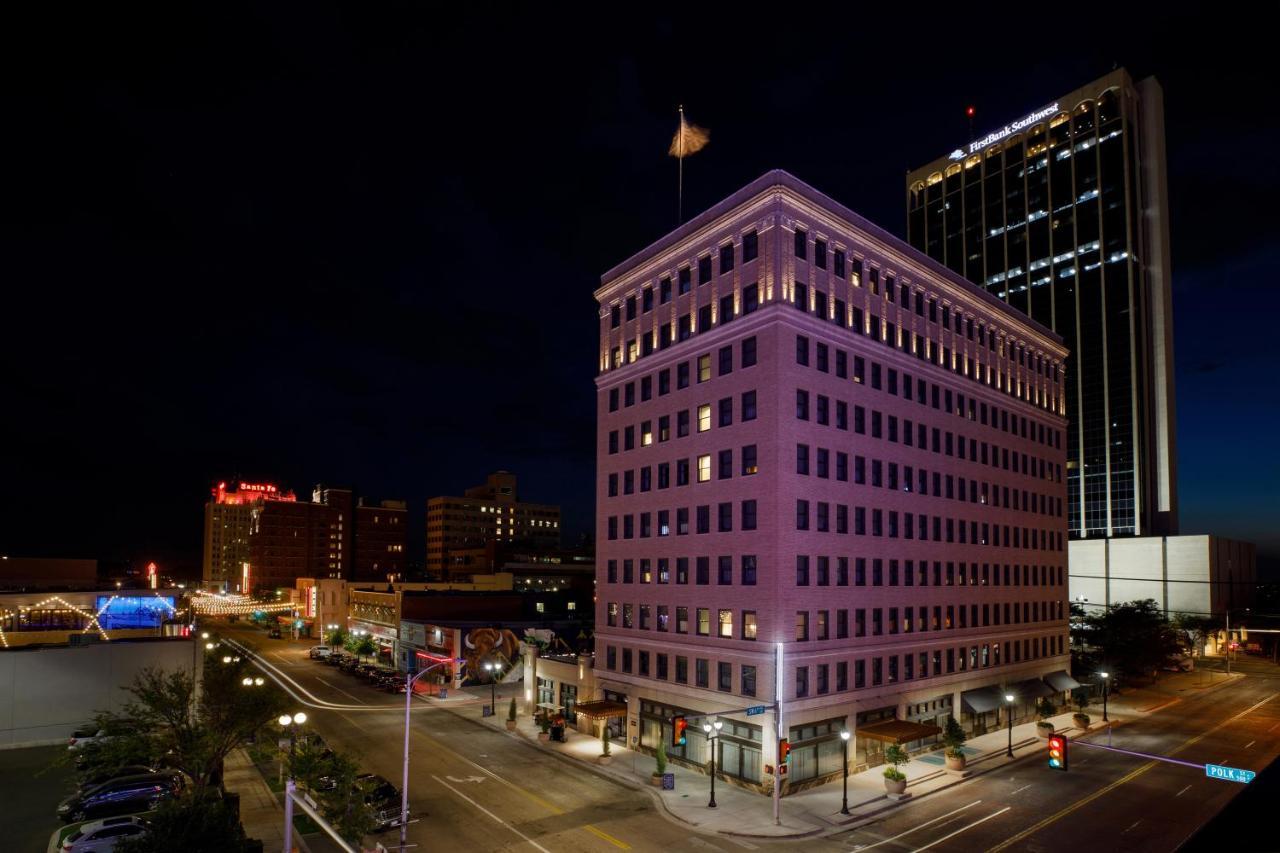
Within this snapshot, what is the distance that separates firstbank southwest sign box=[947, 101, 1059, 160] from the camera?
145375mm

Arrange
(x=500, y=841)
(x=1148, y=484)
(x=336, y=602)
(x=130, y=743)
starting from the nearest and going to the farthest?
1. (x=130, y=743)
2. (x=500, y=841)
3. (x=336, y=602)
4. (x=1148, y=484)

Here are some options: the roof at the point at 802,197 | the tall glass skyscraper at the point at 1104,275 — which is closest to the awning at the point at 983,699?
the roof at the point at 802,197

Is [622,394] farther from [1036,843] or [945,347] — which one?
[1036,843]

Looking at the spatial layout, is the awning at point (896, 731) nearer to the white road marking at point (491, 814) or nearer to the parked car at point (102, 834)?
the white road marking at point (491, 814)

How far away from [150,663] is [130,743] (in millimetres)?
20868

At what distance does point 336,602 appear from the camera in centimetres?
11462

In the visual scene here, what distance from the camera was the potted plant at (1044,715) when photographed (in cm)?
5249

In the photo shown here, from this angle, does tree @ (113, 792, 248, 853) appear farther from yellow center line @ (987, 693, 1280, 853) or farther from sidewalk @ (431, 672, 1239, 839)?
yellow center line @ (987, 693, 1280, 853)

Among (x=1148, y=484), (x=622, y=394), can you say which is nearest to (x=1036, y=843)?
(x=622, y=394)

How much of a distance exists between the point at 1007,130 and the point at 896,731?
5641 inches

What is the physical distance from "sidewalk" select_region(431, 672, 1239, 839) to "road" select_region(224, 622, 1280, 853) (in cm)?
91

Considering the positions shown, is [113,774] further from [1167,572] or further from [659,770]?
[1167,572]

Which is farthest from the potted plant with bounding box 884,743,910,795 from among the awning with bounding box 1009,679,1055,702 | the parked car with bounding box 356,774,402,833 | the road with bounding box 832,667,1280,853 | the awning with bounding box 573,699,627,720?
the parked car with bounding box 356,774,402,833

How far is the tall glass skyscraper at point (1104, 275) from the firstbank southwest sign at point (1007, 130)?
0.92 feet
